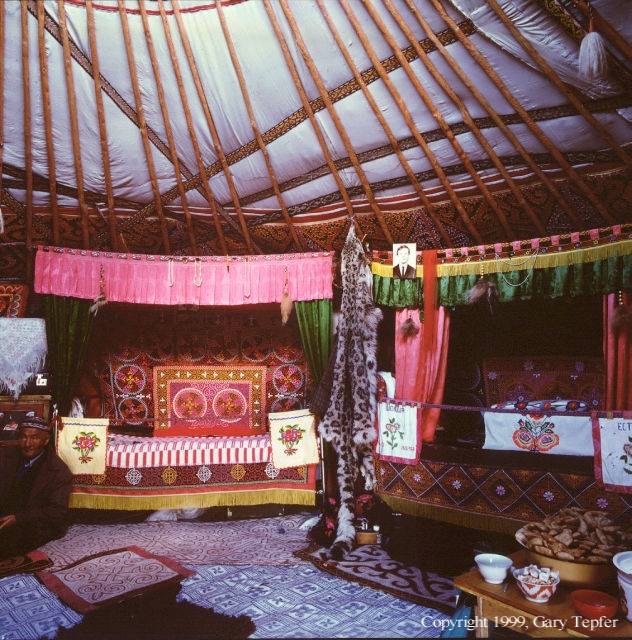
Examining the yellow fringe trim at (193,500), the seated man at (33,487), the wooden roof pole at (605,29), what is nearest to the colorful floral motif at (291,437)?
the yellow fringe trim at (193,500)

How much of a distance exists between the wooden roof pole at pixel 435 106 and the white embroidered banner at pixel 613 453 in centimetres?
156

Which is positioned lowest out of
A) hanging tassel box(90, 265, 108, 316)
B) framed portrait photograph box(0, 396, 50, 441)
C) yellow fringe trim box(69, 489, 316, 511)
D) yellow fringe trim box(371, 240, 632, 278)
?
yellow fringe trim box(69, 489, 316, 511)

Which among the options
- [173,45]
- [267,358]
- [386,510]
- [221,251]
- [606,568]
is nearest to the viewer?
[606,568]

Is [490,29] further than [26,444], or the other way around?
[26,444]

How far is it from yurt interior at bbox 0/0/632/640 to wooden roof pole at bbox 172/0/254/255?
0.03m

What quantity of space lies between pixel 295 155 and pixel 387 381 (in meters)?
2.16

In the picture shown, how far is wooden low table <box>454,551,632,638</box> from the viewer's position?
161cm

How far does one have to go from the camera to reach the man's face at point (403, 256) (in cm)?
409

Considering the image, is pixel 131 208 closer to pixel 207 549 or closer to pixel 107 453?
pixel 107 453

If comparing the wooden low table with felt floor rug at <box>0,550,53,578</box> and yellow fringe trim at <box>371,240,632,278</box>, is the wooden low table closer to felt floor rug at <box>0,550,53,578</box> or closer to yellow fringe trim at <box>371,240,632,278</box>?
yellow fringe trim at <box>371,240,632,278</box>

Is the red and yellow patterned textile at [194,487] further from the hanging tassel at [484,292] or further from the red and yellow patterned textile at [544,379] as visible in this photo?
the hanging tassel at [484,292]

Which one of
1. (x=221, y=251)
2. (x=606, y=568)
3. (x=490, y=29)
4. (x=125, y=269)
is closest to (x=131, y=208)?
(x=125, y=269)

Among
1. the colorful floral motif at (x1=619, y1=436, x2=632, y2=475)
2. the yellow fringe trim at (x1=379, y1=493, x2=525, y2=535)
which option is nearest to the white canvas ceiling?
the colorful floral motif at (x1=619, y1=436, x2=632, y2=475)

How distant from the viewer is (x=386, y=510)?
4.05m
